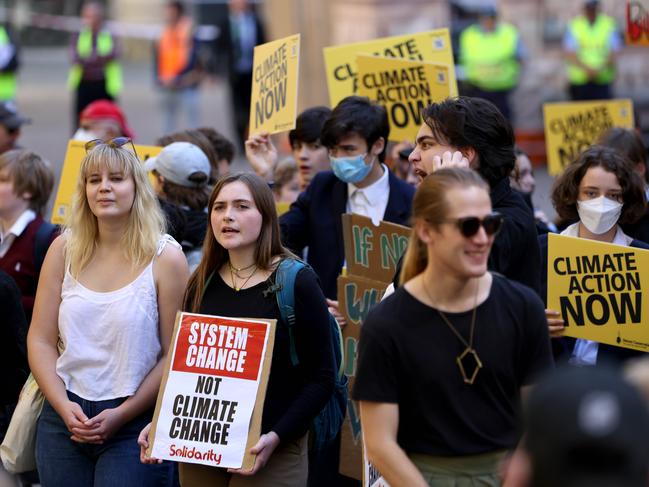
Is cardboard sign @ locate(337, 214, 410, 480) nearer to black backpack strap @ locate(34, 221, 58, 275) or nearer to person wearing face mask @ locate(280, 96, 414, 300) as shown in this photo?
person wearing face mask @ locate(280, 96, 414, 300)

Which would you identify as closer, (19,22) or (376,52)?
(376,52)

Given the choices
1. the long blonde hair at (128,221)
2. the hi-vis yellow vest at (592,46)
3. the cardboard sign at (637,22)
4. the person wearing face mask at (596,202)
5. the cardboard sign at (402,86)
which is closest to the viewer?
the long blonde hair at (128,221)

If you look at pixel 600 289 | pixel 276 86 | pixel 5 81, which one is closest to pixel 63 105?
pixel 5 81

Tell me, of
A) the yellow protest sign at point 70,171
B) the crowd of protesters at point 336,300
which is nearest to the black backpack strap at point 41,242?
the crowd of protesters at point 336,300

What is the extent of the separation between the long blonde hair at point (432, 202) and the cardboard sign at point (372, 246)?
1.66 metres

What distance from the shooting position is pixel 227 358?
4594 millimetres

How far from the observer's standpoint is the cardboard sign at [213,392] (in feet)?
15.0

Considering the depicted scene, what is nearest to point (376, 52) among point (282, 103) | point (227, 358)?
point (282, 103)

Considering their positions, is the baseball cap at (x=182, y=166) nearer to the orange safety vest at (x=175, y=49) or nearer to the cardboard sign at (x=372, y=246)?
the cardboard sign at (x=372, y=246)

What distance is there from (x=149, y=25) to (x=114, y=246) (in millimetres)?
27834

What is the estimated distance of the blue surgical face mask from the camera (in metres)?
6.02

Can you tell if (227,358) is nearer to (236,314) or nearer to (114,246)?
(236,314)

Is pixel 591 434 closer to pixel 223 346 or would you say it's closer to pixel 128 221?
pixel 223 346

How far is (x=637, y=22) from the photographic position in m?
7.10
